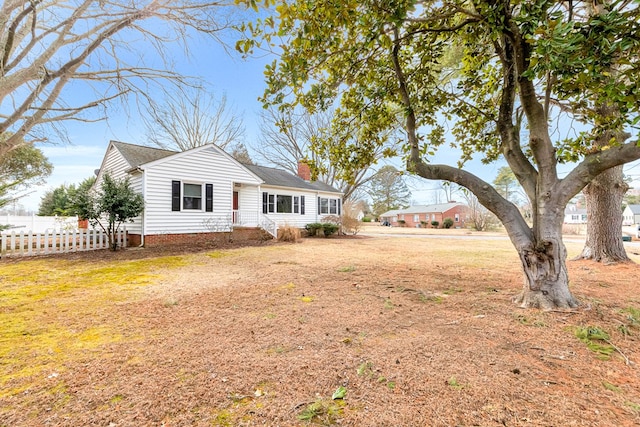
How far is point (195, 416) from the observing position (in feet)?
5.41

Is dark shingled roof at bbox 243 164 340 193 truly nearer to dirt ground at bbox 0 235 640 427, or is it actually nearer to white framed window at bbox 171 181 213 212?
white framed window at bbox 171 181 213 212

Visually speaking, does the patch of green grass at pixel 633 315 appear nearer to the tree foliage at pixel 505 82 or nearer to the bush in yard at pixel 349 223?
the tree foliage at pixel 505 82

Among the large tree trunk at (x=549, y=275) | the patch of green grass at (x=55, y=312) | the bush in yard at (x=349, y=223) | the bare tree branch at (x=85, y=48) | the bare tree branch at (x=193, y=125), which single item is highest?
the bare tree branch at (x=193, y=125)

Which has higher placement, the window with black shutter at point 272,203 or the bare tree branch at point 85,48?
the bare tree branch at point 85,48

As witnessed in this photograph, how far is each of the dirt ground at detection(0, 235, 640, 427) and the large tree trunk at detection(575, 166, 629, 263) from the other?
3.22 m

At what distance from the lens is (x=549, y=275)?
3561 mm

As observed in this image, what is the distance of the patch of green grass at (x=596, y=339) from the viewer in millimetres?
2469

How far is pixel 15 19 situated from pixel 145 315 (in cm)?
929

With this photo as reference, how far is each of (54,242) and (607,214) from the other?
16254 millimetres

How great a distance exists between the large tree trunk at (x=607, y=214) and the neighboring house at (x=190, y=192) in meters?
11.7

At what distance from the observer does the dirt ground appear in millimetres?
1678

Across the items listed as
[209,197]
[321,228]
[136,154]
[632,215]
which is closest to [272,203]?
[321,228]

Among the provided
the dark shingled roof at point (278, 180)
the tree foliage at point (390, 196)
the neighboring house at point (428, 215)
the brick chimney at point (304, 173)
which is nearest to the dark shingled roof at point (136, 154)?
the dark shingled roof at point (278, 180)

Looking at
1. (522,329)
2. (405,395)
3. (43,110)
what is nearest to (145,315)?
(405,395)
